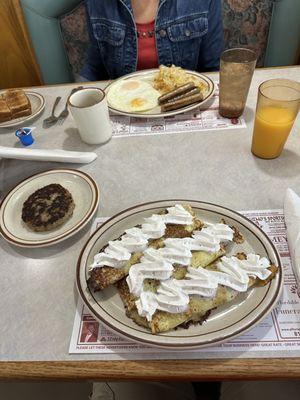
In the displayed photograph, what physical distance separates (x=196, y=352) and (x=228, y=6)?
2.19 metres

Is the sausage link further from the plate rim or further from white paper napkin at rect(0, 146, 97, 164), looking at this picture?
the plate rim

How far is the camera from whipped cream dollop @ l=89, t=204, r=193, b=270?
0.80 metres

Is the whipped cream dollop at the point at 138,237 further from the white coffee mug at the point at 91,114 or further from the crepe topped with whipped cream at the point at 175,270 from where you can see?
the white coffee mug at the point at 91,114

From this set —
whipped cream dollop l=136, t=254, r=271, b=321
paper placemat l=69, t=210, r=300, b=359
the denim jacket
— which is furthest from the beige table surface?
the denim jacket

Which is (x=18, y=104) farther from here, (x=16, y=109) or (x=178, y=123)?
(x=178, y=123)

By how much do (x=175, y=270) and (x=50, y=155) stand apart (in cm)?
67

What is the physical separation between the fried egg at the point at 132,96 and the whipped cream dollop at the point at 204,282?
0.83 m

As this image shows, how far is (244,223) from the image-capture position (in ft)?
2.87

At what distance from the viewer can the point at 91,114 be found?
3.91 feet

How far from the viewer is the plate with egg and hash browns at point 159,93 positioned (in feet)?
4.43

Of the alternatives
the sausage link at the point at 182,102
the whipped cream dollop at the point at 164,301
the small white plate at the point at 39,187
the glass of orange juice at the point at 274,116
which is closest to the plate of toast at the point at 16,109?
A: the small white plate at the point at 39,187

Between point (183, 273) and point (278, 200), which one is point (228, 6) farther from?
point (183, 273)

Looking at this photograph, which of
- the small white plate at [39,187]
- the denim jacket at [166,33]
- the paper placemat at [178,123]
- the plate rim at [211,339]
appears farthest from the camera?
the denim jacket at [166,33]

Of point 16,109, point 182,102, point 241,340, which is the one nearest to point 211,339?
point 241,340
